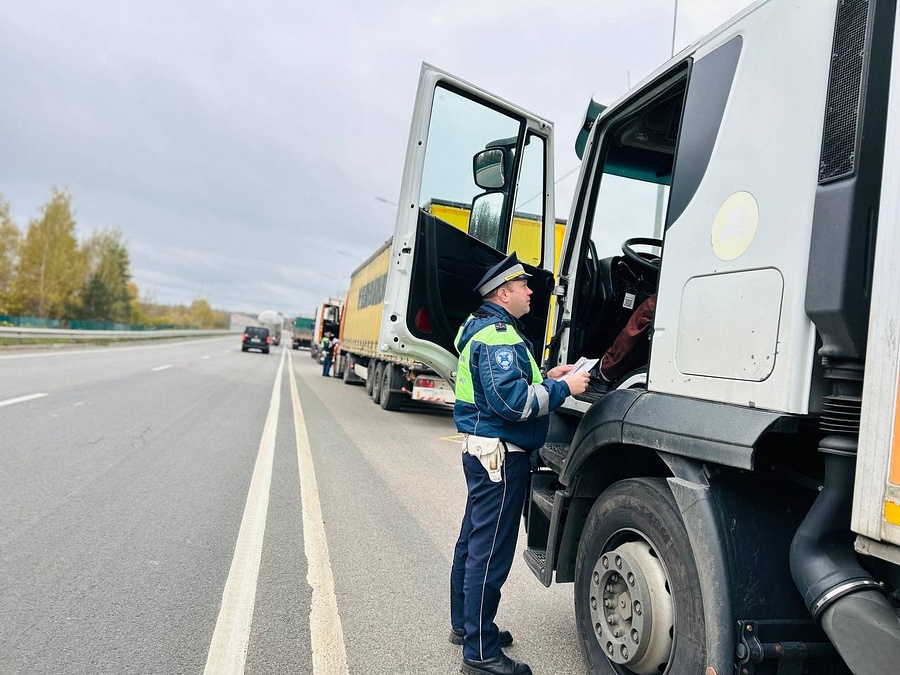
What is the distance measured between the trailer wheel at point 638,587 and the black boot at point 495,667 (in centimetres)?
36

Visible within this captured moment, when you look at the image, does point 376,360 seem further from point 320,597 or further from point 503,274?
point 503,274

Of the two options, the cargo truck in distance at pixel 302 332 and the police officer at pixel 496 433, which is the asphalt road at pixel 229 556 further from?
the cargo truck in distance at pixel 302 332

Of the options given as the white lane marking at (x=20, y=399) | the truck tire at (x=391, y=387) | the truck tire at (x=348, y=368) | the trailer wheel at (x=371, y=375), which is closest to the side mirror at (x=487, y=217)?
the white lane marking at (x=20, y=399)

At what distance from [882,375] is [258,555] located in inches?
150

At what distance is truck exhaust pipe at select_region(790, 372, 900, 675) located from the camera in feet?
5.05

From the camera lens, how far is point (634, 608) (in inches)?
89.0

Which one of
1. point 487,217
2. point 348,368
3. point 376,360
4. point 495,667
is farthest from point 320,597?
point 348,368

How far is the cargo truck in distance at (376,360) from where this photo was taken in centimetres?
1230

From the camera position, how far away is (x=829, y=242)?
1.73m

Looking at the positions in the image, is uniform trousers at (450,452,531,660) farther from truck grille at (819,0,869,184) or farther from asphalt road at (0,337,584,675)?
truck grille at (819,0,869,184)

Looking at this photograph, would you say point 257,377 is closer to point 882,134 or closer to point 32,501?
point 32,501

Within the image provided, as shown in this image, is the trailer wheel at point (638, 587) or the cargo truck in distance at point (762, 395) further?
the trailer wheel at point (638, 587)

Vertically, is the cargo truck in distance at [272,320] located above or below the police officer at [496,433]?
above

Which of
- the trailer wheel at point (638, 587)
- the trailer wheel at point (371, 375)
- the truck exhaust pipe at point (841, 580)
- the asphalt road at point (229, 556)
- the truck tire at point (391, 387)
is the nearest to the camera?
the truck exhaust pipe at point (841, 580)
